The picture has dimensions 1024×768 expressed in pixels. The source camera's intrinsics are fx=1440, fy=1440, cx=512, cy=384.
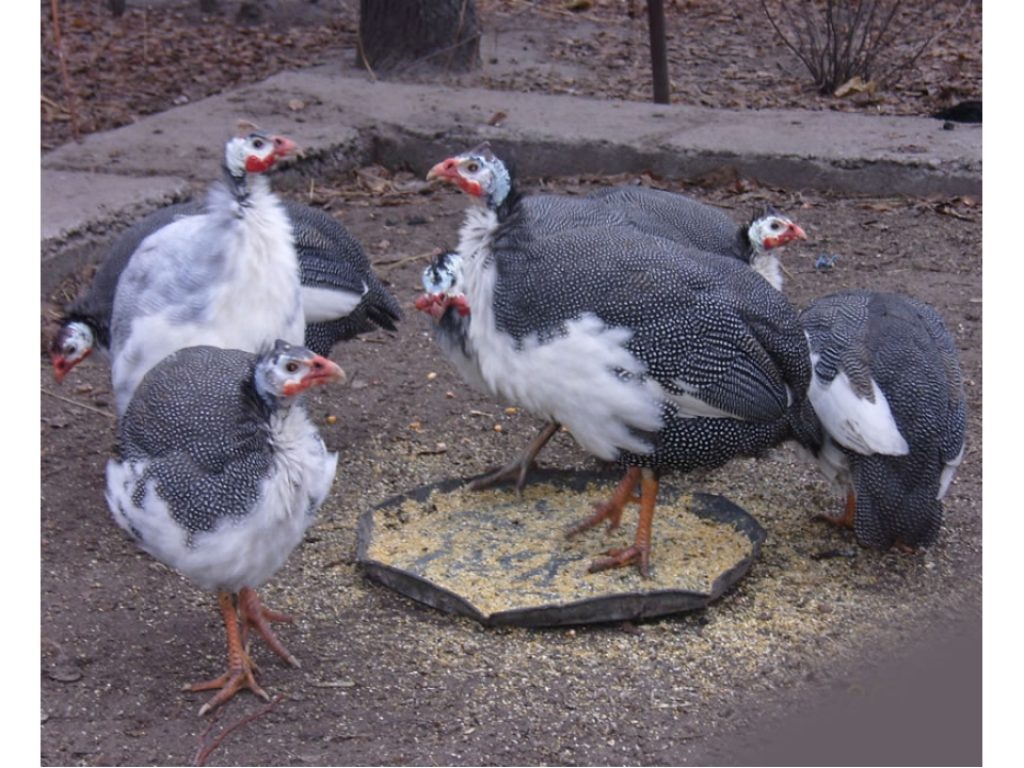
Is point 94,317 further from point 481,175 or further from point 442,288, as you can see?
point 481,175

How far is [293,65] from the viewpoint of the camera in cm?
891

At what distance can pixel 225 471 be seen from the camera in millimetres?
3158

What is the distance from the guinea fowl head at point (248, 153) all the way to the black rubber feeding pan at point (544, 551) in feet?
3.31

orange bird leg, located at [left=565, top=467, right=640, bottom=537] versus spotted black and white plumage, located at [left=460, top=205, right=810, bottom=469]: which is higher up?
spotted black and white plumage, located at [left=460, top=205, right=810, bottom=469]

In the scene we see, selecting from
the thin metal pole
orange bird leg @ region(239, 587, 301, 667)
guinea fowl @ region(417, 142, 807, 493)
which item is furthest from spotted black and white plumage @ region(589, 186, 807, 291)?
the thin metal pole

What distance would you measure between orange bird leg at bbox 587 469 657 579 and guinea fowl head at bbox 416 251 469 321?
0.72m

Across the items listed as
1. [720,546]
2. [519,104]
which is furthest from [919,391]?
[519,104]

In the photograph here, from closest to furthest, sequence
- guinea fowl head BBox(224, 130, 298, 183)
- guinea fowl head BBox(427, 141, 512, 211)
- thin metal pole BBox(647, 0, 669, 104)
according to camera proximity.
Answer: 1. guinea fowl head BBox(427, 141, 512, 211)
2. guinea fowl head BBox(224, 130, 298, 183)
3. thin metal pole BBox(647, 0, 669, 104)

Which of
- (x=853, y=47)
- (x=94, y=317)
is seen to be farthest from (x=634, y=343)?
(x=853, y=47)

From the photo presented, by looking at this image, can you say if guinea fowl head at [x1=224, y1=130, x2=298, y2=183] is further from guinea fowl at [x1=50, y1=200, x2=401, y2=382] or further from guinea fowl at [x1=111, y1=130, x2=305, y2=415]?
guinea fowl at [x1=50, y1=200, x2=401, y2=382]

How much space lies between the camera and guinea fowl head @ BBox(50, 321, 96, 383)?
4.23 metres

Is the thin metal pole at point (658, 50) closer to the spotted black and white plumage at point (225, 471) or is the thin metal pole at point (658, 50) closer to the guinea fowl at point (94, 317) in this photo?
the guinea fowl at point (94, 317)

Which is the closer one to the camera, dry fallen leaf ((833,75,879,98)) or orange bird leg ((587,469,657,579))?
orange bird leg ((587,469,657,579))

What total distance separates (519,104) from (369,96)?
0.80 m
